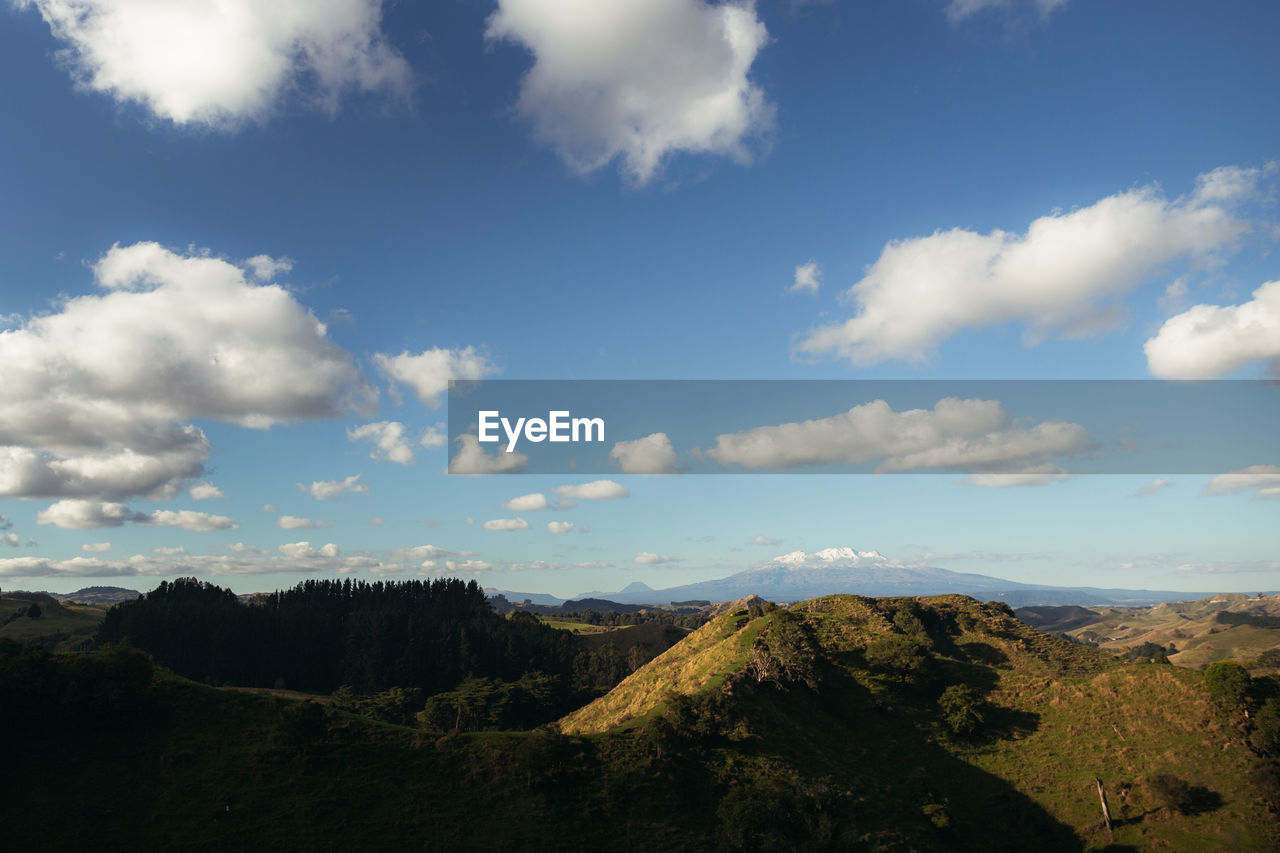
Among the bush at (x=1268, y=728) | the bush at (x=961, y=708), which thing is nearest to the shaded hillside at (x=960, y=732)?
the bush at (x=961, y=708)

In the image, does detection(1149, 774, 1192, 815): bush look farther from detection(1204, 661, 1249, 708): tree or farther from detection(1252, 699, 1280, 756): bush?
detection(1204, 661, 1249, 708): tree

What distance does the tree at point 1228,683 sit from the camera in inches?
2532

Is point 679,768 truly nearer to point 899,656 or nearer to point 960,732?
point 960,732

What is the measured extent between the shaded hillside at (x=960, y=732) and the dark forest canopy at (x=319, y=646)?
3212 inches

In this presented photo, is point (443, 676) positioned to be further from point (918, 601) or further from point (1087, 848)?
point (1087, 848)

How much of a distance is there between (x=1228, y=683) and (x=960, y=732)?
27.0 metres

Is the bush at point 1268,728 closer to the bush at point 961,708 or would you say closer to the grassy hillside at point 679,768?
the grassy hillside at point 679,768

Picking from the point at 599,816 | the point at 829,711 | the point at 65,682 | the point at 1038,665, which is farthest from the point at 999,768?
the point at 65,682

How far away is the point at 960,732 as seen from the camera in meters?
70.9

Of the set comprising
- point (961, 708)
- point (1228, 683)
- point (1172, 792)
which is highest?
point (1228, 683)

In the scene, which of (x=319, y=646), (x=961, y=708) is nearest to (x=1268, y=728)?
(x=961, y=708)

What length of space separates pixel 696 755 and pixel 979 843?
26.4m

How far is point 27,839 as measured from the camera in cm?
4178

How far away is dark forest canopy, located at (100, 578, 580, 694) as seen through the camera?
493 feet
